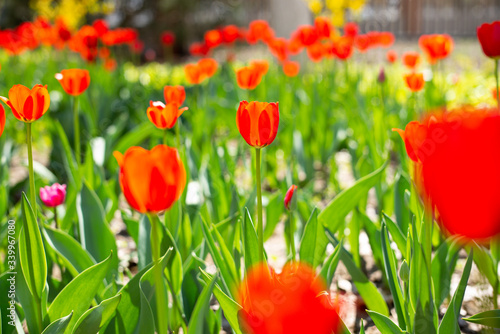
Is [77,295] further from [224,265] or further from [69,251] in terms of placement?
[224,265]

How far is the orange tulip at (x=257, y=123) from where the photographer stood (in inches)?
38.8

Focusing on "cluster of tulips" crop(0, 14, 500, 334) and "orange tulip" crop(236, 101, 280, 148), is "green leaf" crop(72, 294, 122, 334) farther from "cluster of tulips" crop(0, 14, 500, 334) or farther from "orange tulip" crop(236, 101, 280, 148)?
"orange tulip" crop(236, 101, 280, 148)

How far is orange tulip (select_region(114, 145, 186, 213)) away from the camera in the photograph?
0.72 metres

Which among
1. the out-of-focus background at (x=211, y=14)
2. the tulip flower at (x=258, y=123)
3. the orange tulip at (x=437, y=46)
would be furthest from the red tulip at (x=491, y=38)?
the out-of-focus background at (x=211, y=14)

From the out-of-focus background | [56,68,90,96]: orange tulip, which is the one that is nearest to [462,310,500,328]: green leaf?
[56,68,90,96]: orange tulip

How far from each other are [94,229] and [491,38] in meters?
1.19

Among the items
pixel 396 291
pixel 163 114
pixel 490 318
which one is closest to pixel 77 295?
pixel 163 114

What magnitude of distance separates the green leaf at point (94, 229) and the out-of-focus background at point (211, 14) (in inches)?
242

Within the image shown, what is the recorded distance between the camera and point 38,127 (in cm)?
362

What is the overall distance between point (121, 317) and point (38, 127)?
284cm

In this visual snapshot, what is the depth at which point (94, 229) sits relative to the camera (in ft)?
4.87

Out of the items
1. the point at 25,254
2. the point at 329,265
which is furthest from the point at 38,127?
the point at 329,265

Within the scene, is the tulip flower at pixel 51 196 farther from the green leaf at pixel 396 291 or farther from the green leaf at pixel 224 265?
the green leaf at pixel 396 291

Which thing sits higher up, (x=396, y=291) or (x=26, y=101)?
(x=26, y=101)
